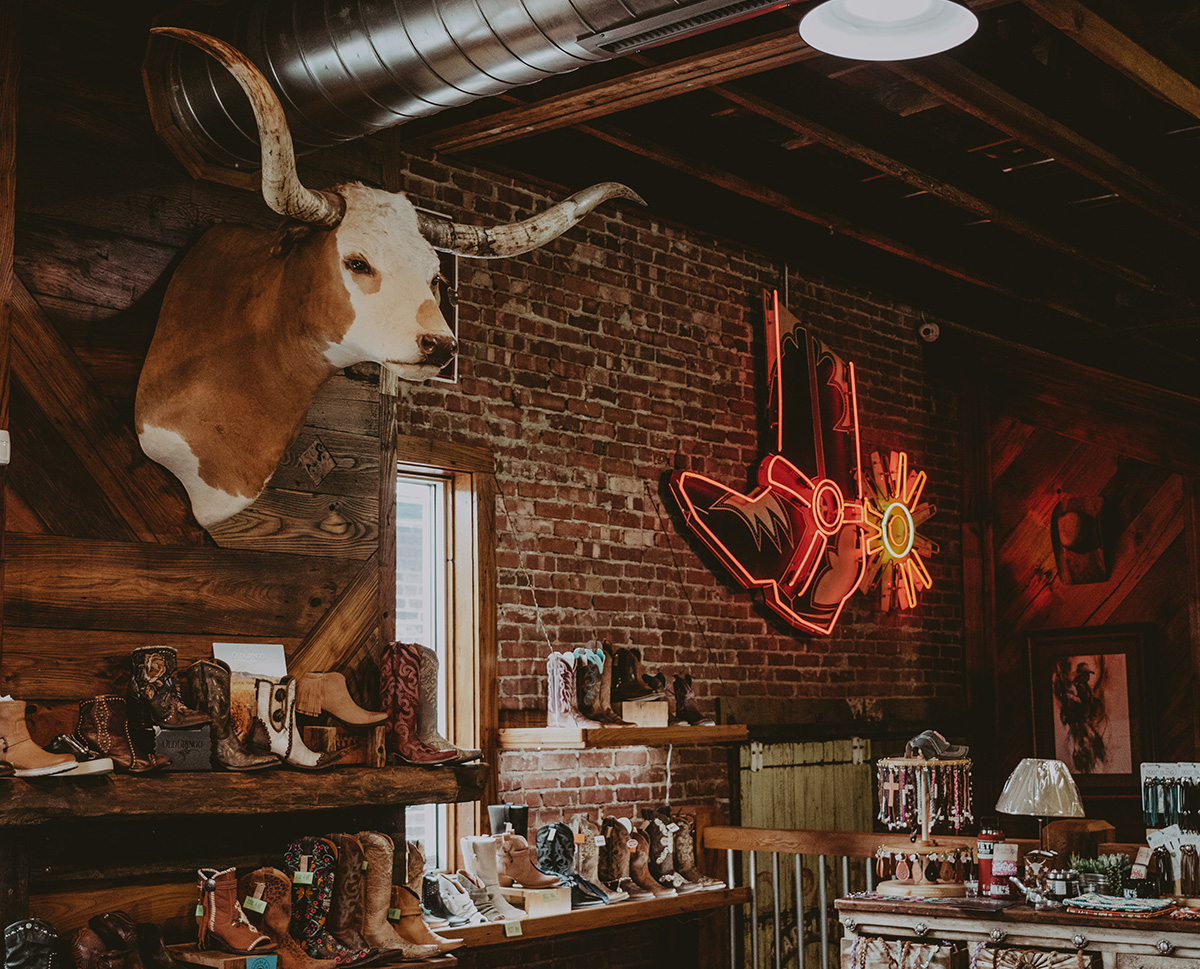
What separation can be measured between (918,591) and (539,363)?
3.13 m

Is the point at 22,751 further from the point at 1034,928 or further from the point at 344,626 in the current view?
the point at 1034,928

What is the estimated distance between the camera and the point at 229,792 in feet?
11.3

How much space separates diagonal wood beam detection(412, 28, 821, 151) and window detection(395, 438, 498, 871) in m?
1.20

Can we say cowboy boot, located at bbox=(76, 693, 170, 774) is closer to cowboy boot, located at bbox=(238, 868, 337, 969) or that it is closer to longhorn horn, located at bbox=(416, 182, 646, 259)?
cowboy boot, located at bbox=(238, 868, 337, 969)

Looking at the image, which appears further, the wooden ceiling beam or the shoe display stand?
the wooden ceiling beam

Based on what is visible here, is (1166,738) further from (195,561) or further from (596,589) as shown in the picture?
(195,561)

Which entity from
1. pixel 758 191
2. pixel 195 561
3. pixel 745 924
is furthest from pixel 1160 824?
pixel 195 561

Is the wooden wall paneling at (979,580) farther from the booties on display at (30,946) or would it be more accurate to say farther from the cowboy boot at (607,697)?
the booties on display at (30,946)

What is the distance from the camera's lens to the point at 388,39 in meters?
3.35

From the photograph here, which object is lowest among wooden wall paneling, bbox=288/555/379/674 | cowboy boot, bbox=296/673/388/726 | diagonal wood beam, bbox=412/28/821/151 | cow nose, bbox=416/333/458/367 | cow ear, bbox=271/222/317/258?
cowboy boot, bbox=296/673/388/726

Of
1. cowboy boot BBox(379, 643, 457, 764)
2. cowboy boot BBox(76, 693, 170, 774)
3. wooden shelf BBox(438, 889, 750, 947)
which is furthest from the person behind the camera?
wooden shelf BBox(438, 889, 750, 947)

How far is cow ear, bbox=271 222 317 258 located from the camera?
3.56 meters

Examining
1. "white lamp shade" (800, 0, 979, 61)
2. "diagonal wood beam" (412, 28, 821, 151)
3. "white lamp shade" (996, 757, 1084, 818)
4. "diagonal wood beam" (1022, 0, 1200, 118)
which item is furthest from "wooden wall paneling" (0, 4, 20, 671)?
"white lamp shade" (996, 757, 1084, 818)

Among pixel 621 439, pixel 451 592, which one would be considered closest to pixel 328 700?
pixel 451 592
